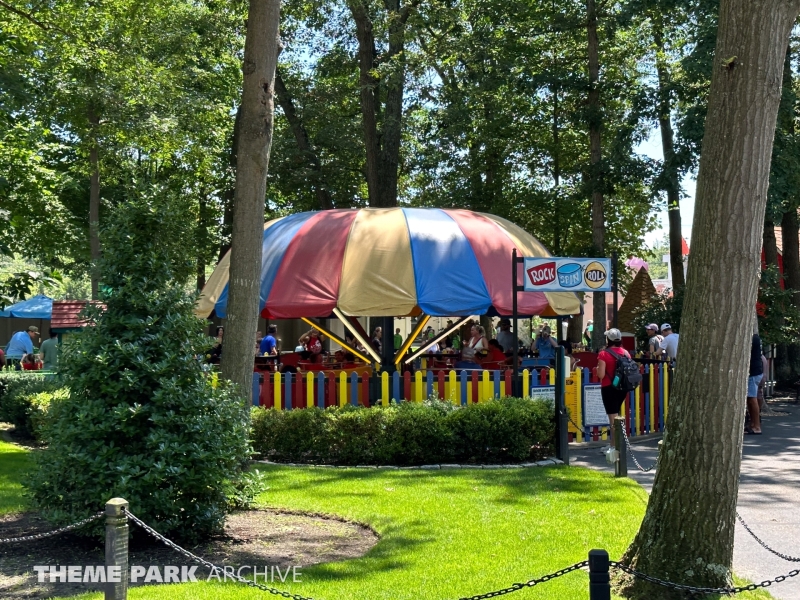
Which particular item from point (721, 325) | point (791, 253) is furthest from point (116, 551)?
point (791, 253)

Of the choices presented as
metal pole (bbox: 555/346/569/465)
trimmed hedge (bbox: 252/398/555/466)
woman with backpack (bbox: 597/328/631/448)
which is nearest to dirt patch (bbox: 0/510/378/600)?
trimmed hedge (bbox: 252/398/555/466)

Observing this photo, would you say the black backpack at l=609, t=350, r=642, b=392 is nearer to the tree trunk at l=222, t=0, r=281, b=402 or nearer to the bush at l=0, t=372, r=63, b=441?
the tree trunk at l=222, t=0, r=281, b=402

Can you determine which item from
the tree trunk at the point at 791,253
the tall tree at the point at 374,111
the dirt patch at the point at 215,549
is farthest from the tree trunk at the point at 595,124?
the dirt patch at the point at 215,549

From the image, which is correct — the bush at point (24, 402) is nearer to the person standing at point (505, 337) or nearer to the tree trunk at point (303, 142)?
the person standing at point (505, 337)

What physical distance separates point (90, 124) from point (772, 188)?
49.2ft

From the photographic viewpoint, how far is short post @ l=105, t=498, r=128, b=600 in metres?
5.40

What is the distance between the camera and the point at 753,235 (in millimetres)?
6367

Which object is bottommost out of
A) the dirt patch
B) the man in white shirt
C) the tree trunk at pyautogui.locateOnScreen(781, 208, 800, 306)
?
the dirt patch

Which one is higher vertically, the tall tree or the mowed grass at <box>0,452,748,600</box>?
the tall tree

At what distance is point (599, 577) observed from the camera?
4.56 meters

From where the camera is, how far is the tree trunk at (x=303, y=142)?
2905 cm

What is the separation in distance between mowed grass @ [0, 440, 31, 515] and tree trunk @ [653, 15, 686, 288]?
1468 centimetres

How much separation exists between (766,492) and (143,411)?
7.15 meters

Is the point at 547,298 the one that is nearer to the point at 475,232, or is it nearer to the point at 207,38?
the point at 475,232
